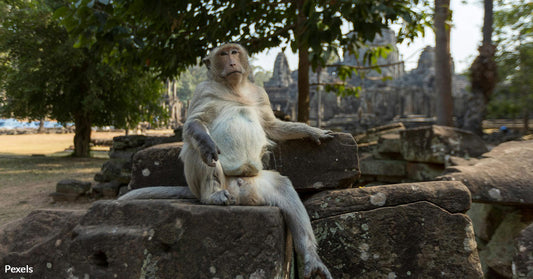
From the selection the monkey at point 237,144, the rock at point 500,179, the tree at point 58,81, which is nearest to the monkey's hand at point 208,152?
the monkey at point 237,144

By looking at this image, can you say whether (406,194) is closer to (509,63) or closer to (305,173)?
(305,173)

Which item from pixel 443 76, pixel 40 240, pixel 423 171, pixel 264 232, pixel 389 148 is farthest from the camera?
pixel 443 76

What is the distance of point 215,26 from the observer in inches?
223

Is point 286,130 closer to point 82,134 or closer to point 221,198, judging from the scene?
point 221,198

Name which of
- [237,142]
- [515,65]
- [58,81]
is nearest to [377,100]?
[515,65]

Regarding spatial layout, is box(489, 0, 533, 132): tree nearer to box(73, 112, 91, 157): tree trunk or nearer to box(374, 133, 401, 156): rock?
box(374, 133, 401, 156): rock

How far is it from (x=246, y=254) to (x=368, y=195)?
47.4 inches

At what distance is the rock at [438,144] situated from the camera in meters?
7.44

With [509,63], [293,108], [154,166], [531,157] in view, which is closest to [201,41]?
[154,166]

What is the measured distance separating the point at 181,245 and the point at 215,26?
4079 millimetres

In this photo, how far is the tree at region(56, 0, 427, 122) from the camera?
4176 mm

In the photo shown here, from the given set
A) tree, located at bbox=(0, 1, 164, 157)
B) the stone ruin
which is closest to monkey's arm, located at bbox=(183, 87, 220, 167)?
the stone ruin

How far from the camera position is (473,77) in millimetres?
13648

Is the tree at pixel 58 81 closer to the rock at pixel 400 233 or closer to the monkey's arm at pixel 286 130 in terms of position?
the monkey's arm at pixel 286 130
